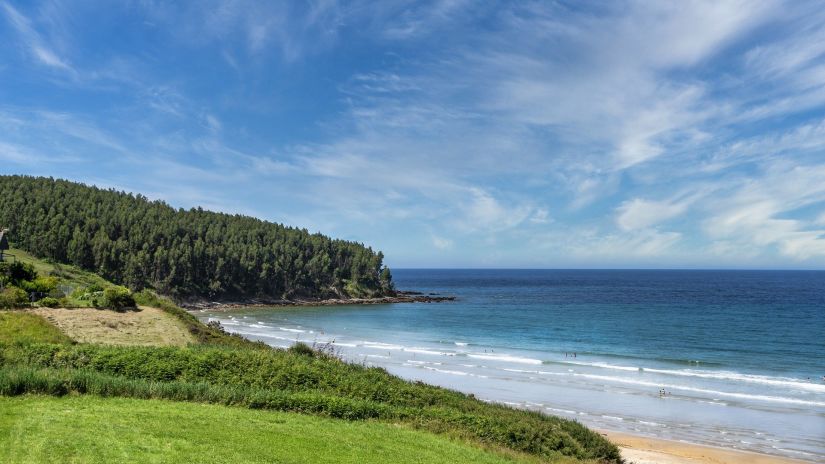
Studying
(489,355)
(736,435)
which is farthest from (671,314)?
(736,435)

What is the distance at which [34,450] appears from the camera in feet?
30.6

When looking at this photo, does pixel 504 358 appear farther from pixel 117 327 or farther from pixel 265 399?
pixel 265 399

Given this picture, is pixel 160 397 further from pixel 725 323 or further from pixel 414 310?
pixel 414 310

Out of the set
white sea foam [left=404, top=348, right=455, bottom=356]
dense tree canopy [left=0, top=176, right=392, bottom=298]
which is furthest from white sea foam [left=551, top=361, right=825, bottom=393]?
dense tree canopy [left=0, top=176, right=392, bottom=298]

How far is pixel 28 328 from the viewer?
2412 centimetres

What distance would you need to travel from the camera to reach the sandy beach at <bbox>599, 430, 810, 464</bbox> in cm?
2228

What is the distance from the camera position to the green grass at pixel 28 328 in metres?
22.8

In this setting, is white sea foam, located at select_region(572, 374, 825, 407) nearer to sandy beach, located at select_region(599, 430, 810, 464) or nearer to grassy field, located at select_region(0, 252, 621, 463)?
sandy beach, located at select_region(599, 430, 810, 464)

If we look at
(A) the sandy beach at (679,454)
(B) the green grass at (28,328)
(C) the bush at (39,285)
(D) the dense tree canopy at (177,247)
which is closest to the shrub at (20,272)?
(C) the bush at (39,285)

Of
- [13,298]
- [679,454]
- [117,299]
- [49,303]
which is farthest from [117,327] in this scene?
[679,454]

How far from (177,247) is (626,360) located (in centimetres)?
8311

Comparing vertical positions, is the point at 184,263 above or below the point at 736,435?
above

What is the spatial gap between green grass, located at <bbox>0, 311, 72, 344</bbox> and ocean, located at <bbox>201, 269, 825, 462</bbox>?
21886mm

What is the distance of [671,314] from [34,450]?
87705 millimetres
